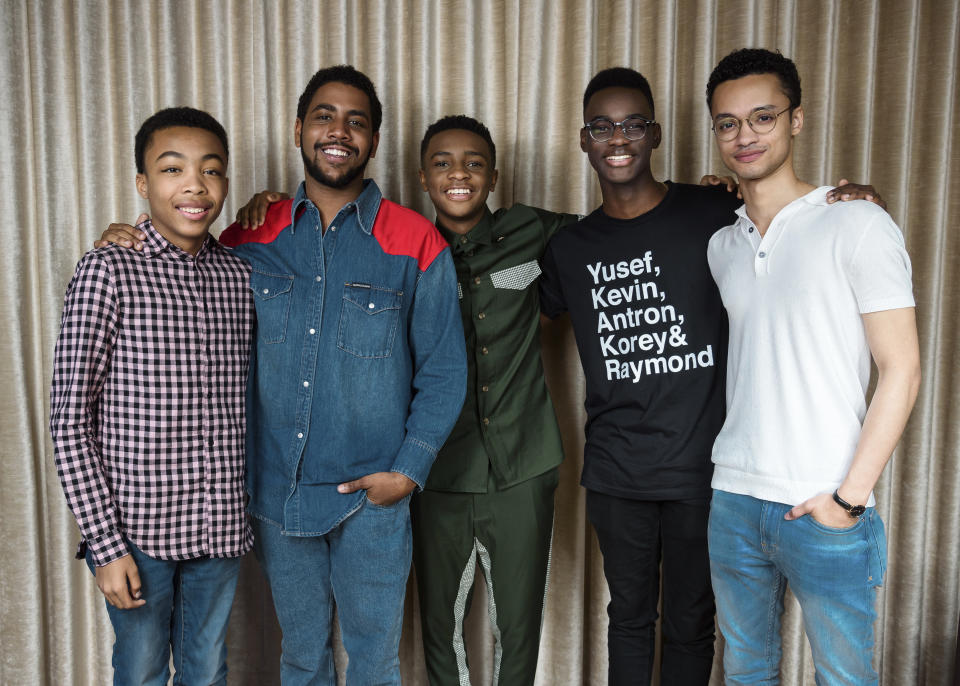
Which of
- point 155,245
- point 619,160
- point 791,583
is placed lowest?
point 791,583

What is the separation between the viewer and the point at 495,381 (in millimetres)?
1893

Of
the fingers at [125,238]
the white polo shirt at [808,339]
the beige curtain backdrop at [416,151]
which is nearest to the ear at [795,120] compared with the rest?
the white polo shirt at [808,339]

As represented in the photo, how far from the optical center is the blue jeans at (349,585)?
5.38 ft

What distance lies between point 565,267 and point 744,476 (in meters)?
0.74

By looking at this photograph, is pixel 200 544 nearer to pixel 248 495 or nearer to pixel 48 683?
pixel 248 495

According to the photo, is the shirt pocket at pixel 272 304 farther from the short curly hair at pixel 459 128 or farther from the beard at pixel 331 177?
the short curly hair at pixel 459 128

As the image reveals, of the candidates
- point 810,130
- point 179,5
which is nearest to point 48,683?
point 179,5

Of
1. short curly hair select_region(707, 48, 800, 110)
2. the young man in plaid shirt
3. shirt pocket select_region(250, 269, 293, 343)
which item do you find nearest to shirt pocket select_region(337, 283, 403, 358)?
shirt pocket select_region(250, 269, 293, 343)

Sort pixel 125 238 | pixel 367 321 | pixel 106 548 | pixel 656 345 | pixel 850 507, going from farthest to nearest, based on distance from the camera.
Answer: pixel 656 345
pixel 367 321
pixel 125 238
pixel 106 548
pixel 850 507

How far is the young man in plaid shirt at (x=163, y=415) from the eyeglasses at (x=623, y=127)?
3.15 ft

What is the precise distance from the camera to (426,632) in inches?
77.6

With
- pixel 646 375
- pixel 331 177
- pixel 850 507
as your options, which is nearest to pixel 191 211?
pixel 331 177

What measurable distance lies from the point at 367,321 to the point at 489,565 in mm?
794

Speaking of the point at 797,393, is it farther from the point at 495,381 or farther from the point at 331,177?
the point at 331,177
